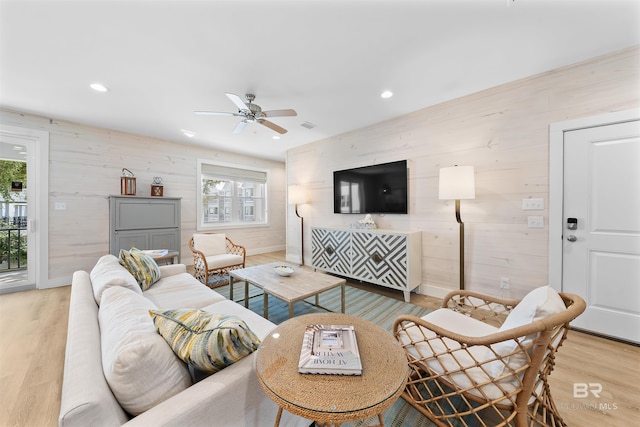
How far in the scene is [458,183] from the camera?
251 cm

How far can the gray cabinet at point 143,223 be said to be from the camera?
141 inches

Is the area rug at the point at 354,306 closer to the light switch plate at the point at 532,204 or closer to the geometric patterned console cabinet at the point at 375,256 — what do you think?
the geometric patterned console cabinet at the point at 375,256

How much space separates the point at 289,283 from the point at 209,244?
2.08 metres

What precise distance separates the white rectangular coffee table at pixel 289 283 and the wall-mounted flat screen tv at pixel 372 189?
60.8 inches

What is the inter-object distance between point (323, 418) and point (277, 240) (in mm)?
5663

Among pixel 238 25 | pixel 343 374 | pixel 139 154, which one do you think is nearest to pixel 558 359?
pixel 343 374

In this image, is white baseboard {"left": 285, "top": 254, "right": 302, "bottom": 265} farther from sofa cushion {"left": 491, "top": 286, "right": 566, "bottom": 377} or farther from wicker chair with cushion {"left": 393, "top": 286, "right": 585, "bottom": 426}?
sofa cushion {"left": 491, "top": 286, "right": 566, "bottom": 377}

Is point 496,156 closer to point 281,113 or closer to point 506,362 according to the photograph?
point 506,362

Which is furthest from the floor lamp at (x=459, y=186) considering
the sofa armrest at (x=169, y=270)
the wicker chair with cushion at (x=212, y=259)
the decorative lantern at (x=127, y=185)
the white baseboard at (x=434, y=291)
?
the decorative lantern at (x=127, y=185)

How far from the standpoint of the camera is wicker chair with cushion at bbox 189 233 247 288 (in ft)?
10.9

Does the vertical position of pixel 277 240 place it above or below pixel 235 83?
below

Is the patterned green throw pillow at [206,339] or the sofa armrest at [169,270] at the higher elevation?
the patterned green throw pillow at [206,339]

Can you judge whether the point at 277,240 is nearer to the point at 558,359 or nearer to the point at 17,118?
the point at 17,118

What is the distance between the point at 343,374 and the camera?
0.85 metres
